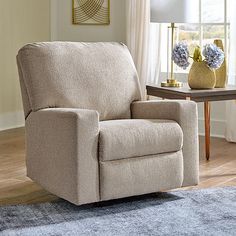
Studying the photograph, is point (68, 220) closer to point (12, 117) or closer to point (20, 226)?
point (20, 226)

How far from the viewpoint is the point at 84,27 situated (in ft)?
22.1

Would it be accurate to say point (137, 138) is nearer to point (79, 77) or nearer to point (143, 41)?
point (79, 77)

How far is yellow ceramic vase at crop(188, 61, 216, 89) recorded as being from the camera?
4746 millimetres

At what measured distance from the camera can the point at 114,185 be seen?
3682 mm

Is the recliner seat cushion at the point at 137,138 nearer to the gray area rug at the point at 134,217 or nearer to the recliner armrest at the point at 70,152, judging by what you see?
Answer: the recliner armrest at the point at 70,152

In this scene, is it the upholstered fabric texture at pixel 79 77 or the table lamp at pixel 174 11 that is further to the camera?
the table lamp at pixel 174 11

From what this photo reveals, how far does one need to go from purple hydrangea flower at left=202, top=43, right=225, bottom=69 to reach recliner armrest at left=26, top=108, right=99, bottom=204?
1.39m

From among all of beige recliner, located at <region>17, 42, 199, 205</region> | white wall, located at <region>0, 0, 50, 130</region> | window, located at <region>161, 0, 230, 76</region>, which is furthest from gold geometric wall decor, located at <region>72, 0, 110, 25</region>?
beige recliner, located at <region>17, 42, 199, 205</region>

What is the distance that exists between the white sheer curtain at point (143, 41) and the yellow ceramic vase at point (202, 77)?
1.38 metres

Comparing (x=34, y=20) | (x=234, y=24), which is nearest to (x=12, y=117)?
(x=34, y=20)

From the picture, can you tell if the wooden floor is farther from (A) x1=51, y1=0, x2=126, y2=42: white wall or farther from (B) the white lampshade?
(A) x1=51, y1=0, x2=126, y2=42: white wall

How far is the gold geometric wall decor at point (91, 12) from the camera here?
6594 millimetres

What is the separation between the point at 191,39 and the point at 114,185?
2.87 m

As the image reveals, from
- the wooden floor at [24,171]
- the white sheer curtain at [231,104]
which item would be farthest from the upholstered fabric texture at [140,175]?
the white sheer curtain at [231,104]
